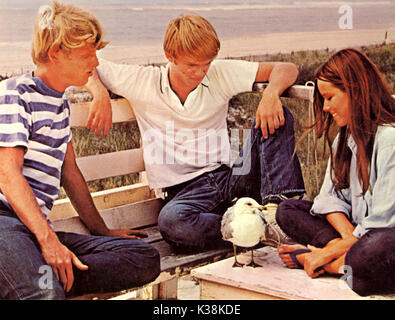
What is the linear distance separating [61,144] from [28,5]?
0.90 ft

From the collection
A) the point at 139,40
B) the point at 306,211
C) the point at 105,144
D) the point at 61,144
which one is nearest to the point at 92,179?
the point at 105,144

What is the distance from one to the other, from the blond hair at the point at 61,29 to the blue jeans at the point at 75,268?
12.5 inches

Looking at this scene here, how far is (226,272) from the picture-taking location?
57.0 inches

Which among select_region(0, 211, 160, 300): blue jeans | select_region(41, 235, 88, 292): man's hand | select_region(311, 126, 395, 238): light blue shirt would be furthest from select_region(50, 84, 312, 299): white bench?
select_region(311, 126, 395, 238): light blue shirt

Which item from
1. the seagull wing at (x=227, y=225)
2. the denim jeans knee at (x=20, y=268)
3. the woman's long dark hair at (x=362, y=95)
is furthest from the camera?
the seagull wing at (x=227, y=225)

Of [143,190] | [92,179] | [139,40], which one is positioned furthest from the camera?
[143,190]

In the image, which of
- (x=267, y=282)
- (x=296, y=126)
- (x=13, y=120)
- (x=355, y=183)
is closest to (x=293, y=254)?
(x=267, y=282)

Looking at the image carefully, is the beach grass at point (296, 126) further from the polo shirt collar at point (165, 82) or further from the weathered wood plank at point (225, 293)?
the weathered wood plank at point (225, 293)

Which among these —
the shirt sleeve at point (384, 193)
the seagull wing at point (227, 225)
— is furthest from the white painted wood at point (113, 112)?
the shirt sleeve at point (384, 193)

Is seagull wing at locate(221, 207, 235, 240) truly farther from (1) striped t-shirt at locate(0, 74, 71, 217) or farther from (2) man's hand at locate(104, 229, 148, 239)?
(1) striped t-shirt at locate(0, 74, 71, 217)

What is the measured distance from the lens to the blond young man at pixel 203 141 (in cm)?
157

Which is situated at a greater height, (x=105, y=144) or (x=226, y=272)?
(x=105, y=144)

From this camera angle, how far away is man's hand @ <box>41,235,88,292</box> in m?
1.25
